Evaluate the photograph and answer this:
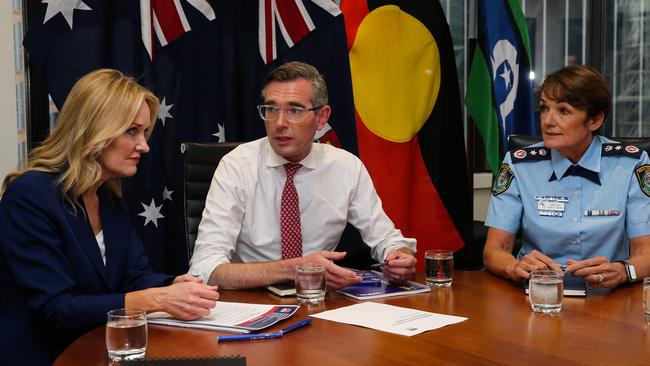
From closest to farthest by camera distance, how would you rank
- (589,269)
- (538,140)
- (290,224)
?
(589,269) → (290,224) → (538,140)

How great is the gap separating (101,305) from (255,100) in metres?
1.75

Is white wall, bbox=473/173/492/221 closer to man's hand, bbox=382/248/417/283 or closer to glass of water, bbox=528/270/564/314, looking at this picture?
man's hand, bbox=382/248/417/283

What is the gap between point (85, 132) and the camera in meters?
1.82

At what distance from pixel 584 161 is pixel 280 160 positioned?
1.02 metres

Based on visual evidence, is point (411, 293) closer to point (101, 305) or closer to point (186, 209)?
point (101, 305)

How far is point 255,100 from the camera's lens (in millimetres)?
3221

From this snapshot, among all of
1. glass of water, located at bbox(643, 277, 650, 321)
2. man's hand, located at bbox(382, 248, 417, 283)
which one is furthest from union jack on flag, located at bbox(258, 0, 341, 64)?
glass of water, located at bbox(643, 277, 650, 321)

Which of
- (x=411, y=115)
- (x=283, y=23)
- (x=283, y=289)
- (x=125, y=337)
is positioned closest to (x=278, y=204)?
(x=283, y=289)

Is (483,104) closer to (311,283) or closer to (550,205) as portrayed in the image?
(550,205)

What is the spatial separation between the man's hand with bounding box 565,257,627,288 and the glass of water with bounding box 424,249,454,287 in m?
0.31

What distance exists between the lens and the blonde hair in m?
1.80

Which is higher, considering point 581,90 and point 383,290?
point 581,90

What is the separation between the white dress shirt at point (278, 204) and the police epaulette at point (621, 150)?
0.71 meters

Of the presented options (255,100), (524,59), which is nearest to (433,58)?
(524,59)
